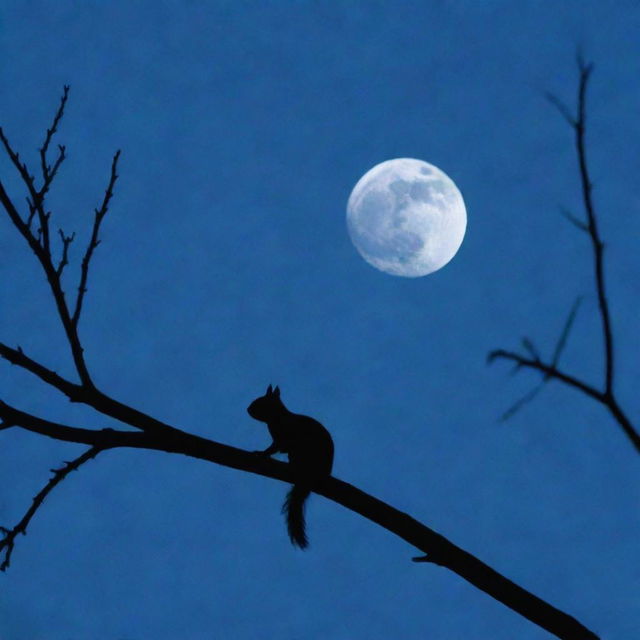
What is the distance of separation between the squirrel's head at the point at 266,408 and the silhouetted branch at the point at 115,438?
3.87m

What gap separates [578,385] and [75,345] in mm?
2369

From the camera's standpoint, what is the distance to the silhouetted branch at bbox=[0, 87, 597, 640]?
129 inches

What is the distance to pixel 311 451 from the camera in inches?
239

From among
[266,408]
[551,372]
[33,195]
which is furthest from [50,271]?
[266,408]

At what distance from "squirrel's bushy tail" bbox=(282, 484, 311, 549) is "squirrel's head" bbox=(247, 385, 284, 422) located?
5.13ft

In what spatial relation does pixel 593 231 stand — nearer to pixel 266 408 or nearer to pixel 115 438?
pixel 115 438

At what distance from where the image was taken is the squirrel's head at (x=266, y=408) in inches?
299

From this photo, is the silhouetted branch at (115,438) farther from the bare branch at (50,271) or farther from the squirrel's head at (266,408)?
the squirrel's head at (266,408)

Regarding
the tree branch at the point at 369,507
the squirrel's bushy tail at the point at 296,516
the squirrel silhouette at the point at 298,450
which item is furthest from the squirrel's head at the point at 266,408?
the tree branch at the point at 369,507

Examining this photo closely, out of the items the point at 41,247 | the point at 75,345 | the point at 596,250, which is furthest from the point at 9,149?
the point at 596,250

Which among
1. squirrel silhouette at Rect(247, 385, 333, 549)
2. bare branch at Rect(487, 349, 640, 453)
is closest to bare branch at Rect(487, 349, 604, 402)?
bare branch at Rect(487, 349, 640, 453)

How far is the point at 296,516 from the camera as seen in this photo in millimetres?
5973

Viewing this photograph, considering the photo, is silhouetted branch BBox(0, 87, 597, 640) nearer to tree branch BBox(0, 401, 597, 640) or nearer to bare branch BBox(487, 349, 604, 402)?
tree branch BBox(0, 401, 597, 640)

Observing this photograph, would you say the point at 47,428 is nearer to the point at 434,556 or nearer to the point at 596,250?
the point at 434,556
